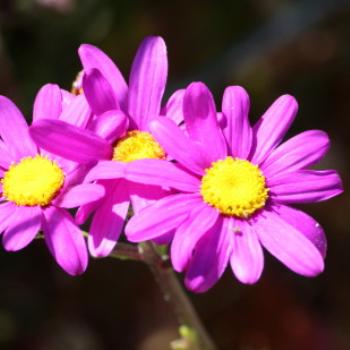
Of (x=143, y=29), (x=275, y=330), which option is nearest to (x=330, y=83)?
(x=143, y=29)

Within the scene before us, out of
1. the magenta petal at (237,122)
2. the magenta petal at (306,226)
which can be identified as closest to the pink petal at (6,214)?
the magenta petal at (237,122)

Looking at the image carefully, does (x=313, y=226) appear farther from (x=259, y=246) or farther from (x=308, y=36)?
(x=308, y=36)

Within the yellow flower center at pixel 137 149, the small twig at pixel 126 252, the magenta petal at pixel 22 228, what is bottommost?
the small twig at pixel 126 252

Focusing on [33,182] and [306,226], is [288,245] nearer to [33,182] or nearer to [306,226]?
[306,226]

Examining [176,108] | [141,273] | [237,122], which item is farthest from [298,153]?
[141,273]

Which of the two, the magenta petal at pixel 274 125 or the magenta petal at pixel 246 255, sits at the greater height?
the magenta petal at pixel 274 125

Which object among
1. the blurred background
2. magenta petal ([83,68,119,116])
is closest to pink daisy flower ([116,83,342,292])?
magenta petal ([83,68,119,116])

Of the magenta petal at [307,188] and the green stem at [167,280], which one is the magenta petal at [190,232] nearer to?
the magenta petal at [307,188]
